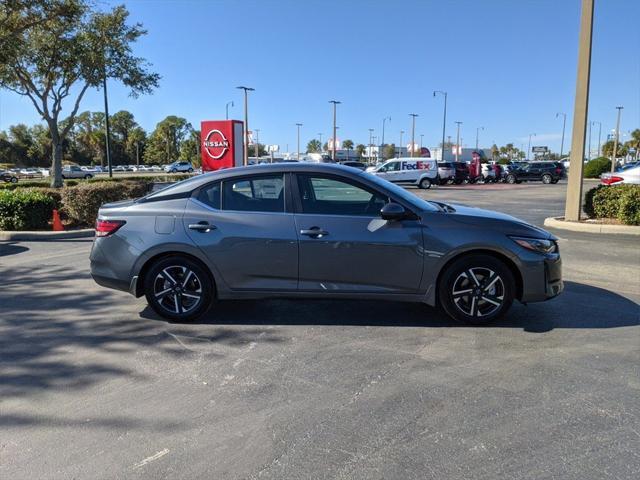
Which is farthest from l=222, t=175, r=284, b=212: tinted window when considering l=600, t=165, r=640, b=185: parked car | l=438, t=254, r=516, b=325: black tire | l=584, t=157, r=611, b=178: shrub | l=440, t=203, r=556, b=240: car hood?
l=584, t=157, r=611, b=178: shrub

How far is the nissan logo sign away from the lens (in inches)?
650

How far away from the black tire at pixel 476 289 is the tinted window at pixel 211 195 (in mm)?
2310

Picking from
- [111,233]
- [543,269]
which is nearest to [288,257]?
[111,233]

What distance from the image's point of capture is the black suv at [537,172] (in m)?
39.3

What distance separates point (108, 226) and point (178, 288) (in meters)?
0.94

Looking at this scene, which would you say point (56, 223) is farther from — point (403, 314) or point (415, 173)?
point (415, 173)

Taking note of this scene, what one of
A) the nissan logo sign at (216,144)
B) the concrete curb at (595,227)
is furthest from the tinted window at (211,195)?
the nissan logo sign at (216,144)

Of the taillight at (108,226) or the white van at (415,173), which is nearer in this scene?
the taillight at (108,226)

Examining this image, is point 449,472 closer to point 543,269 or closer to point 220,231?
point 543,269

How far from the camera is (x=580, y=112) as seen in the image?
40.8ft

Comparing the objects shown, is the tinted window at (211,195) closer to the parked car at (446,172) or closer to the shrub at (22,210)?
the shrub at (22,210)

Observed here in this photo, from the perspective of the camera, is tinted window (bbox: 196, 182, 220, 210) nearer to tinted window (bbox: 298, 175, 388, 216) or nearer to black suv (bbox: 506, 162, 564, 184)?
tinted window (bbox: 298, 175, 388, 216)

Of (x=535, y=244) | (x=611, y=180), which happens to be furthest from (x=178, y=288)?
(x=611, y=180)

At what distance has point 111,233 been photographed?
520 cm
